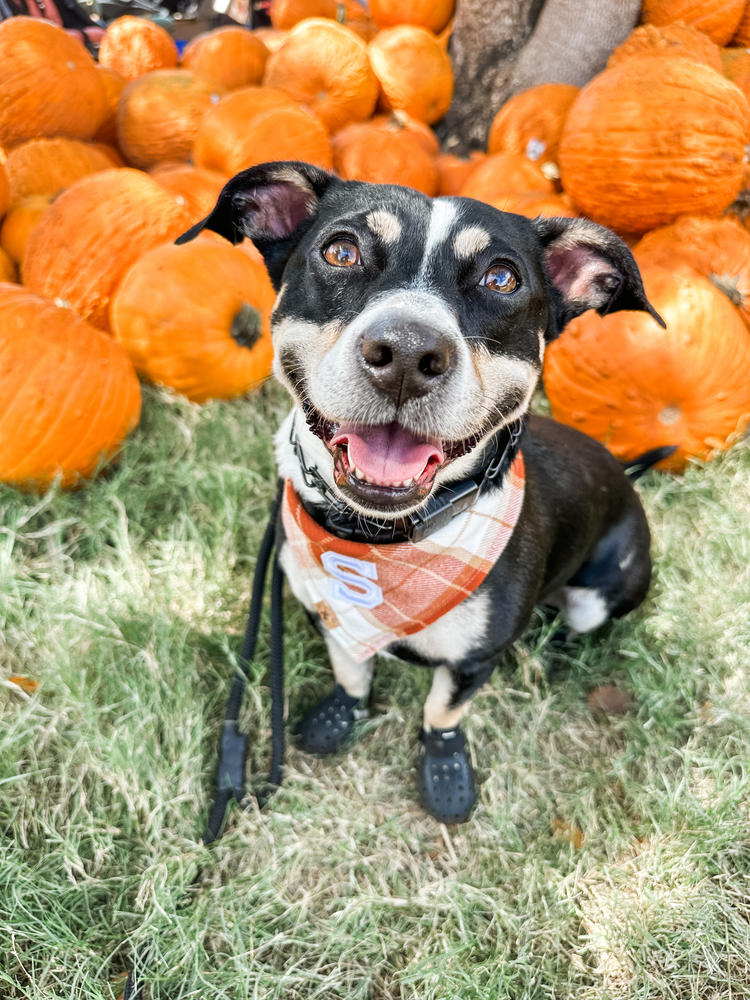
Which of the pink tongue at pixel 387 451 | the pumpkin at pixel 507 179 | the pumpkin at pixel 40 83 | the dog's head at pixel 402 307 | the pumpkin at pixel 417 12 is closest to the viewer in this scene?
the dog's head at pixel 402 307

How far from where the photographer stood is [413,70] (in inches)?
187

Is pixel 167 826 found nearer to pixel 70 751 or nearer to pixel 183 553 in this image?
pixel 70 751

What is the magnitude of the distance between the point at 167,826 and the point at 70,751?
41 centimetres

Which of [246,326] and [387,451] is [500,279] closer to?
[387,451]

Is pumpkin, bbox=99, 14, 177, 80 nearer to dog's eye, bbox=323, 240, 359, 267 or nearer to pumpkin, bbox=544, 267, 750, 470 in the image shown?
pumpkin, bbox=544, 267, 750, 470

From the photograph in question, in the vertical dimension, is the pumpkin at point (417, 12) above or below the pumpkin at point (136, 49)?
above

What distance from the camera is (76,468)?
9.45 ft

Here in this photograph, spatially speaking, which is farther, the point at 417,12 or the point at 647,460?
the point at 417,12

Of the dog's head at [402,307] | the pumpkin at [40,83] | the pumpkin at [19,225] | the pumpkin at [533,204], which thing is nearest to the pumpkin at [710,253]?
the pumpkin at [533,204]

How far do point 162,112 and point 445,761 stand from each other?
4.59 meters

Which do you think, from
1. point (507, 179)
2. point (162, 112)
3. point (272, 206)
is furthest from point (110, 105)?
point (272, 206)

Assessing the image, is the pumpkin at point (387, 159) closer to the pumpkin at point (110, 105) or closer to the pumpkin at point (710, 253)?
the pumpkin at point (710, 253)

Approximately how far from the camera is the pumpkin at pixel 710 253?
330cm

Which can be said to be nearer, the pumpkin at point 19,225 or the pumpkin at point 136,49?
the pumpkin at point 19,225
